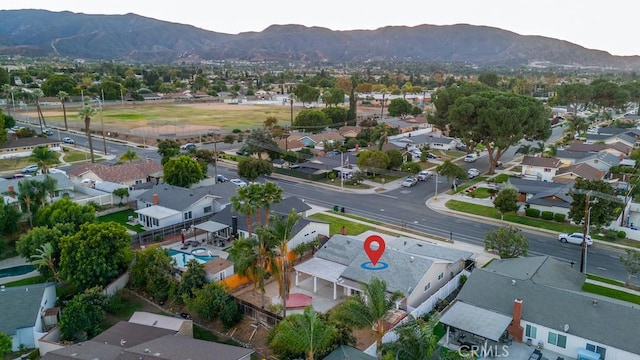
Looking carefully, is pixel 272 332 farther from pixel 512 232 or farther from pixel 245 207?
pixel 512 232

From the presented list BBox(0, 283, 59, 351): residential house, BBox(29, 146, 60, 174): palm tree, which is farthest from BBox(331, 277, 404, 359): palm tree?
BBox(29, 146, 60, 174): palm tree

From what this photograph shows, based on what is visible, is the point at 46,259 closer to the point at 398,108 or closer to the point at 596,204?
the point at 596,204

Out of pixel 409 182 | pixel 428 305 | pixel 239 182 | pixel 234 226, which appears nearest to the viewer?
pixel 428 305

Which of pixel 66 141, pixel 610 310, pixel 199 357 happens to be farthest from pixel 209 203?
pixel 66 141

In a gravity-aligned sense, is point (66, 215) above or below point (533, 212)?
above

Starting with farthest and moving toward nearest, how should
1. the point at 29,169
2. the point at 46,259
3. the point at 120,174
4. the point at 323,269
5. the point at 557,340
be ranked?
the point at 29,169
the point at 120,174
the point at 323,269
the point at 46,259
the point at 557,340

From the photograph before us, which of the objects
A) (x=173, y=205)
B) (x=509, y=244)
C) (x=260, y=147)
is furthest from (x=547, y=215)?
(x=260, y=147)

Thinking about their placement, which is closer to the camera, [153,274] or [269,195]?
[153,274]

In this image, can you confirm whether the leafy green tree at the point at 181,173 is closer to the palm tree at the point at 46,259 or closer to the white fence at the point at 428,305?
the palm tree at the point at 46,259
